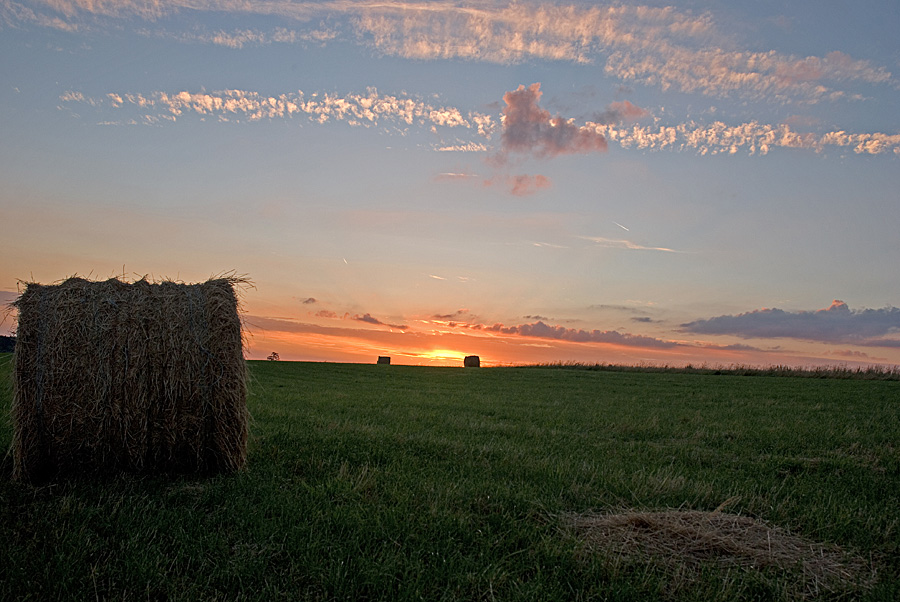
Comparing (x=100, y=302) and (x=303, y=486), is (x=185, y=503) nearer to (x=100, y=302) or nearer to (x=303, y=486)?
(x=303, y=486)

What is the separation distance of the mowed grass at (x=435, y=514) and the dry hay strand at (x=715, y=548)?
52 mm

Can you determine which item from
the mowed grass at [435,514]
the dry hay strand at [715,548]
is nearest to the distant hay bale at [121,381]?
the mowed grass at [435,514]

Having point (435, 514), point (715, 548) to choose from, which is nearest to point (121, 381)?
point (435, 514)

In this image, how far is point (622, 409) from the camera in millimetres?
15789

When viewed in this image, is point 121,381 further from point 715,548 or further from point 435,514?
point 715,548

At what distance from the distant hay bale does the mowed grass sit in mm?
338

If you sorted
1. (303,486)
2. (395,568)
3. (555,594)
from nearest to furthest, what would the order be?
(555,594)
(395,568)
(303,486)

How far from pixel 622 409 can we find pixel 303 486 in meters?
11.3

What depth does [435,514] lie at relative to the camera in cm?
551

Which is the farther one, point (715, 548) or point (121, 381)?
point (121, 381)

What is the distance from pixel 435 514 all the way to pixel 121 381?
13.1 ft

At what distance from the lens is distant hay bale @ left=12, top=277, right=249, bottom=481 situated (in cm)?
680

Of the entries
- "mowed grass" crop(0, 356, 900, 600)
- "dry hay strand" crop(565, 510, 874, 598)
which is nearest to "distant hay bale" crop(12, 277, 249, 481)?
"mowed grass" crop(0, 356, 900, 600)

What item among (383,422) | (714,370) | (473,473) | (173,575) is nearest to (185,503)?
(173,575)
